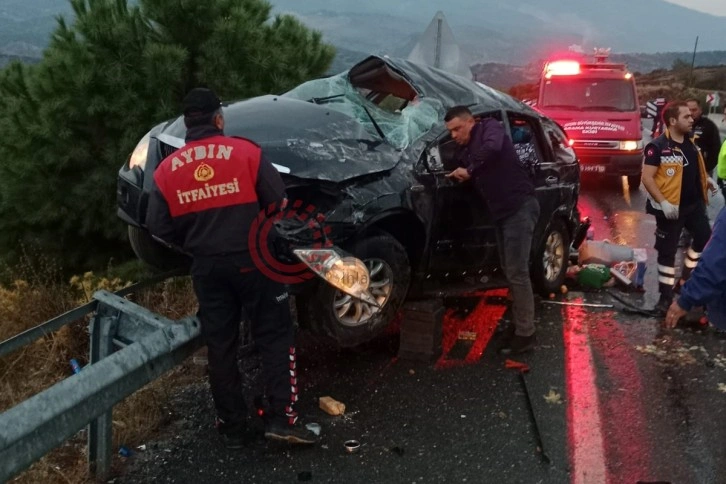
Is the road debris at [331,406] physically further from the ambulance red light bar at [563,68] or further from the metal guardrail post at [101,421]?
the ambulance red light bar at [563,68]

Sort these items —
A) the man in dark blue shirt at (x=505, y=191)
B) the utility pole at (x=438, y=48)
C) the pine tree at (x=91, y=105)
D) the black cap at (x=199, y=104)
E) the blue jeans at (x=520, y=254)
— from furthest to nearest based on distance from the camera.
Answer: the utility pole at (x=438, y=48)
the pine tree at (x=91, y=105)
the blue jeans at (x=520, y=254)
the man in dark blue shirt at (x=505, y=191)
the black cap at (x=199, y=104)

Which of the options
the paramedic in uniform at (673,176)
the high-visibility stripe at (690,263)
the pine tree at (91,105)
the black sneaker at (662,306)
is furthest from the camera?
the pine tree at (91,105)

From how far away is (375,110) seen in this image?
5258 mm

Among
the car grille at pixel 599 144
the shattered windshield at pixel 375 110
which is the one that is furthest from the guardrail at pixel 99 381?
the car grille at pixel 599 144

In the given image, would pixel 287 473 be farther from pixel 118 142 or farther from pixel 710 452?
pixel 118 142

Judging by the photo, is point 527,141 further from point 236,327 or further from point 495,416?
point 236,327

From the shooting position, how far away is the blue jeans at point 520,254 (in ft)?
15.9

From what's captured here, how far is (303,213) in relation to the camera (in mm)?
4094

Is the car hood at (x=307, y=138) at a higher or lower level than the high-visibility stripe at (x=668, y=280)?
higher

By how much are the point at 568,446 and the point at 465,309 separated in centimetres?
232

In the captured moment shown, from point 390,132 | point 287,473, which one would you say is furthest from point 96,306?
point 390,132

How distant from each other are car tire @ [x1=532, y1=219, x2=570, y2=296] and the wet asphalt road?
570mm

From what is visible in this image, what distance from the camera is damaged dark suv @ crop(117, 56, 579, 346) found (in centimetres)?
414

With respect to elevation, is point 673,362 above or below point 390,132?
below
